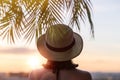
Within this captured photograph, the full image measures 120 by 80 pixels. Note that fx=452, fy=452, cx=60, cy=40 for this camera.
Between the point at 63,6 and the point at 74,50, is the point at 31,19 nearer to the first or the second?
the point at 63,6

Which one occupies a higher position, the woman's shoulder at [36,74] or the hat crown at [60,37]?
the hat crown at [60,37]

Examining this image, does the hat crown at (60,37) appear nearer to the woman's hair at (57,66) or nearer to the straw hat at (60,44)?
the straw hat at (60,44)

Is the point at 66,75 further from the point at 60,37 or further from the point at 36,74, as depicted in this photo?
the point at 60,37

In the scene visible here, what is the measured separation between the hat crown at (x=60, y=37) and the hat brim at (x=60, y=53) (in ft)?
0.21

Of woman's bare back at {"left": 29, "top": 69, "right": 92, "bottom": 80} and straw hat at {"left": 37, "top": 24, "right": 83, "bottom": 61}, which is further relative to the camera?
straw hat at {"left": 37, "top": 24, "right": 83, "bottom": 61}

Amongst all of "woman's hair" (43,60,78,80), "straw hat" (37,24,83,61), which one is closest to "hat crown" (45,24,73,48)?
"straw hat" (37,24,83,61)

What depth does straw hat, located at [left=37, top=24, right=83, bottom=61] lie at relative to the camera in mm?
4238

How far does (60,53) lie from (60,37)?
0.24m

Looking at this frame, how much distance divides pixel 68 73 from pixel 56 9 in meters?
1.31

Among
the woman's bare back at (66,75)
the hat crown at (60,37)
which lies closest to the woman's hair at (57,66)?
the woman's bare back at (66,75)

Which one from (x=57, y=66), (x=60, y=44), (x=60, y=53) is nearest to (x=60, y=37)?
(x=60, y=44)

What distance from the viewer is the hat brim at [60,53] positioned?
416cm

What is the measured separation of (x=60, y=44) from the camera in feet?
14.3

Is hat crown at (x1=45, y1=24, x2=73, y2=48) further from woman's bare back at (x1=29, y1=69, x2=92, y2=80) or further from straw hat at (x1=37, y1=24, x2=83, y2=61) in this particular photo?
woman's bare back at (x1=29, y1=69, x2=92, y2=80)
